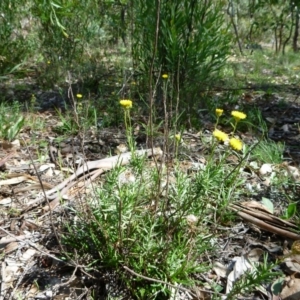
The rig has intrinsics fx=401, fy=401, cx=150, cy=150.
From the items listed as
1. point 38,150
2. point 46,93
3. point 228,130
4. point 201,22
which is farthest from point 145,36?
point 46,93

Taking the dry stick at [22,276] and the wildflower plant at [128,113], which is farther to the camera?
the wildflower plant at [128,113]

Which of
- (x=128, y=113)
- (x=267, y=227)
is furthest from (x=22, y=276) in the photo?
(x=267, y=227)

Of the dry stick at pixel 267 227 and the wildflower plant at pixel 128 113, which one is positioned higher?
the wildflower plant at pixel 128 113

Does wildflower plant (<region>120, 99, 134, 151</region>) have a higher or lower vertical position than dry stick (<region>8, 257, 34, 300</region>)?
higher

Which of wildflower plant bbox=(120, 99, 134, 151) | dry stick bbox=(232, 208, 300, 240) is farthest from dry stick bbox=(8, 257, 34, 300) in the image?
dry stick bbox=(232, 208, 300, 240)

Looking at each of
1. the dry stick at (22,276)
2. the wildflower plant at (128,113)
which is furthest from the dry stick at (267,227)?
the dry stick at (22,276)

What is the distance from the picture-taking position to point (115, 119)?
11.4 ft

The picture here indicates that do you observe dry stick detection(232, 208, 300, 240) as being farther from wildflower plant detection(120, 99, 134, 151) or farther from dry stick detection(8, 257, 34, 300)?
dry stick detection(8, 257, 34, 300)

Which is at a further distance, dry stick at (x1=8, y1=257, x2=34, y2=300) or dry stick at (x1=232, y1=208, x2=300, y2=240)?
dry stick at (x1=232, y1=208, x2=300, y2=240)

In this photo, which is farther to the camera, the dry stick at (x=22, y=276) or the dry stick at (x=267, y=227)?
the dry stick at (x=267, y=227)

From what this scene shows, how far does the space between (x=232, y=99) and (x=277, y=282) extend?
2.83 meters

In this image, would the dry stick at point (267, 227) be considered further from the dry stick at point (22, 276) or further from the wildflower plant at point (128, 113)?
the dry stick at point (22, 276)

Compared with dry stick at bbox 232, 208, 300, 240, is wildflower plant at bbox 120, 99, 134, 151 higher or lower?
higher

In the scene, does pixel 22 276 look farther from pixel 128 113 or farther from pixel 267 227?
pixel 267 227
